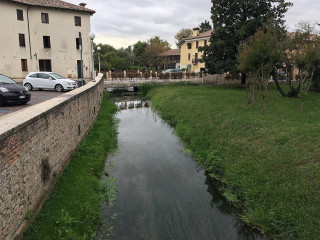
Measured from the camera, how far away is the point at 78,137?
10.9m

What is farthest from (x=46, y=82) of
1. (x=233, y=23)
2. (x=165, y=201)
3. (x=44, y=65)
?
(x=233, y=23)

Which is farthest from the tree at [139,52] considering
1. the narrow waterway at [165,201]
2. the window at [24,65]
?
the narrow waterway at [165,201]

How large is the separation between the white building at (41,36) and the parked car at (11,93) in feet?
61.2

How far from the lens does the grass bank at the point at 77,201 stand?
5906 mm

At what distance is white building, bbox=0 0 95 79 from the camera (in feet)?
91.2

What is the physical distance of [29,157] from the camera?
19.1 ft

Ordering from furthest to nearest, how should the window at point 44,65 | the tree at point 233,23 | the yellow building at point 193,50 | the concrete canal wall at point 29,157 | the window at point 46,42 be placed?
the yellow building at point 193,50 → the window at point 44,65 → the window at point 46,42 → the tree at point 233,23 → the concrete canal wall at point 29,157

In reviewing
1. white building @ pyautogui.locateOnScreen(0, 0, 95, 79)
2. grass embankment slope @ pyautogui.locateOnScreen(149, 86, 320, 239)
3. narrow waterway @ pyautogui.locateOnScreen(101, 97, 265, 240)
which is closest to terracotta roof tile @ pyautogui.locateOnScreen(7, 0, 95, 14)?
white building @ pyautogui.locateOnScreen(0, 0, 95, 79)

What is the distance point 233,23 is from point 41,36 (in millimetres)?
21446

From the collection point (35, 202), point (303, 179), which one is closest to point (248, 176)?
point (303, 179)

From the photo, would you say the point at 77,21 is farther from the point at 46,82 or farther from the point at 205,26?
the point at 205,26

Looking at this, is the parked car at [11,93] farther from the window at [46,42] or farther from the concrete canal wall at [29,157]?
the window at [46,42]

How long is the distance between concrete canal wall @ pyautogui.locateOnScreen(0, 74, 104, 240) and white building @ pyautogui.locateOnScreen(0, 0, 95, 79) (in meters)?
23.5

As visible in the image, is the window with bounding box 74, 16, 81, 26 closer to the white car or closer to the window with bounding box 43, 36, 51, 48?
the window with bounding box 43, 36, 51, 48
